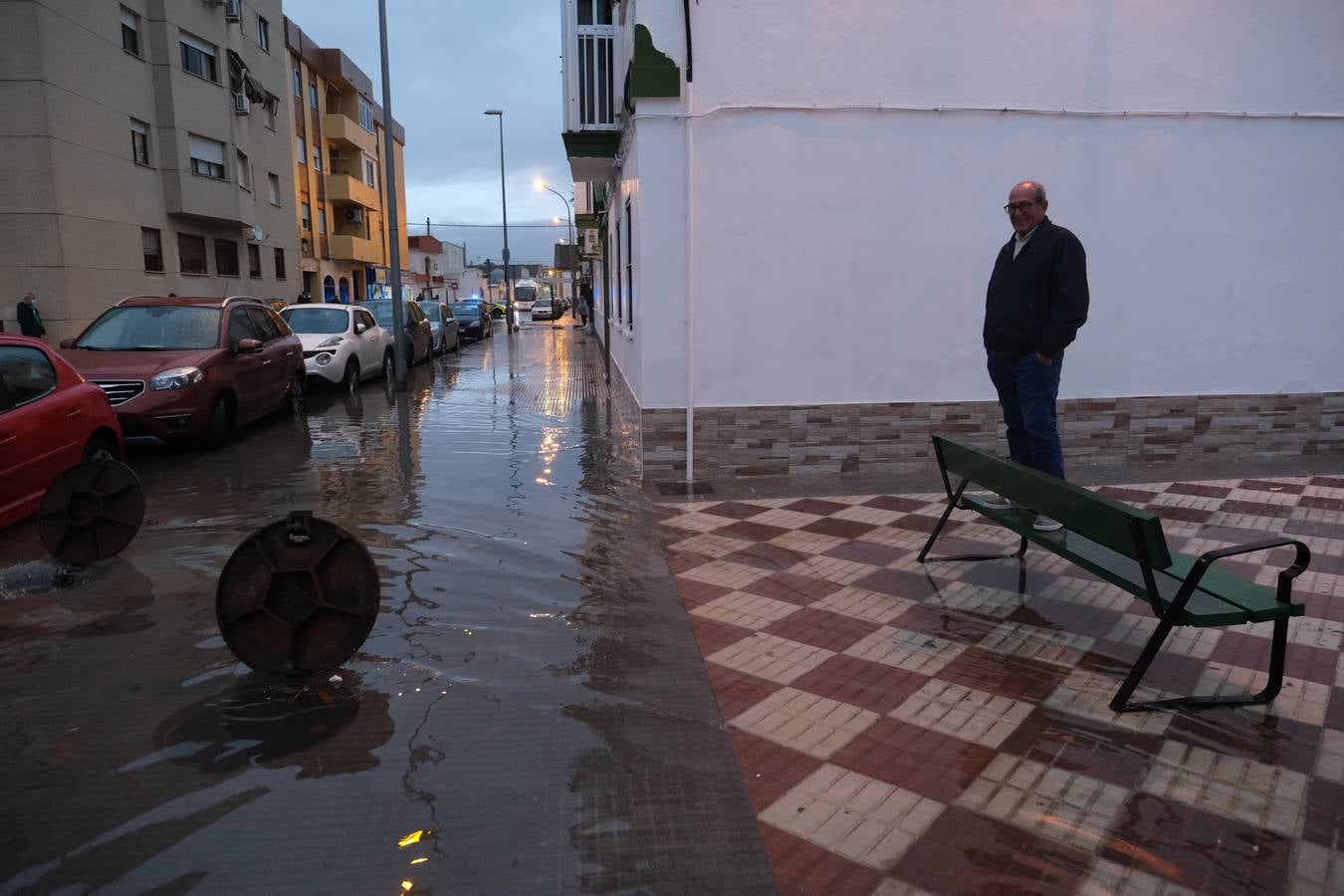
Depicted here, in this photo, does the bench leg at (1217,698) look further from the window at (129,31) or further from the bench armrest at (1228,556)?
the window at (129,31)

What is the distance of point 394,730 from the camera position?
3434mm

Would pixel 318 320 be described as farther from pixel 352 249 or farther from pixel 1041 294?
pixel 352 249

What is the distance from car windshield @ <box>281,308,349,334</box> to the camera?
1541 centimetres

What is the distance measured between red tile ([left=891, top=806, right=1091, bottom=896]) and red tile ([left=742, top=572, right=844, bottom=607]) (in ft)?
6.67

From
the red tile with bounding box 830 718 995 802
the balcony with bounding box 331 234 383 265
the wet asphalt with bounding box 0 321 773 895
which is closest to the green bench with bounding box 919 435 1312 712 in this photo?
the red tile with bounding box 830 718 995 802

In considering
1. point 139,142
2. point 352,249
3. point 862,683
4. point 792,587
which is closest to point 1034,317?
point 792,587

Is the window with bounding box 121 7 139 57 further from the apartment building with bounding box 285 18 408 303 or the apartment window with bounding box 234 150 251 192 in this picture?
the apartment building with bounding box 285 18 408 303

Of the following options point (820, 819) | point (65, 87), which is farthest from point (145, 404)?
point (65, 87)

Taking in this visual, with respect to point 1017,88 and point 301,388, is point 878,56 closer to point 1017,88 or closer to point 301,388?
point 1017,88

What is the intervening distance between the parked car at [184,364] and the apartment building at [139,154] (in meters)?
13.7

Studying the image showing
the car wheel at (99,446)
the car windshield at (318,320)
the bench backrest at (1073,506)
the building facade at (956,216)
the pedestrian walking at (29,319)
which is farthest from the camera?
the pedestrian walking at (29,319)

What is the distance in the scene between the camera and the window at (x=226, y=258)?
2908 centimetres

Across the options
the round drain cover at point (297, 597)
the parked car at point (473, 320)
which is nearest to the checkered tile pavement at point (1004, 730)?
the round drain cover at point (297, 597)

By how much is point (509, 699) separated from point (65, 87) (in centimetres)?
2463
